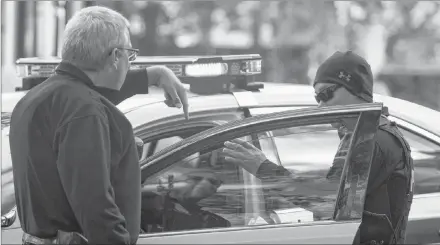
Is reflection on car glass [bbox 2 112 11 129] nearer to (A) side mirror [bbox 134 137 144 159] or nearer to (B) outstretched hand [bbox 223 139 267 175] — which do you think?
(A) side mirror [bbox 134 137 144 159]

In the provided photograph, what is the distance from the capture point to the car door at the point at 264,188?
8.16 feet

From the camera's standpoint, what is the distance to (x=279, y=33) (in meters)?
6.61

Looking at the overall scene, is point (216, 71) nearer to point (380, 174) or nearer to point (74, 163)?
point (380, 174)

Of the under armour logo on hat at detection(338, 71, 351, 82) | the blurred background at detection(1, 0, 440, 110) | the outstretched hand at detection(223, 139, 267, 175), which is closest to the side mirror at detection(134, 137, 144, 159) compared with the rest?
the outstretched hand at detection(223, 139, 267, 175)

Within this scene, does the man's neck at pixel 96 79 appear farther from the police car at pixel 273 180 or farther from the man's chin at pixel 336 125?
the man's chin at pixel 336 125

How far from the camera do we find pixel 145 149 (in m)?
3.06

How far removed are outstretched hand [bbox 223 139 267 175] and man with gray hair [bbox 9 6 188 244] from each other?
45cm

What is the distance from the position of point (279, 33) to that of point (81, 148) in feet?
15.5

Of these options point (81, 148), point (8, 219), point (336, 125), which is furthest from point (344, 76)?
point (8, 219)

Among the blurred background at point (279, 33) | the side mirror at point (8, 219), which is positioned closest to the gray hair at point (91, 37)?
the side mirror at point (8, 219)

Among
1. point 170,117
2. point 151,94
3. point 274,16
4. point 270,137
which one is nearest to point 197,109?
point 170,117

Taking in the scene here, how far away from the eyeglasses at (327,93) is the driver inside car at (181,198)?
0.61 m

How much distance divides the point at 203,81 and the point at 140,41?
8.79ft

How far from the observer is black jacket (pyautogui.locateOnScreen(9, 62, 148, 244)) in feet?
6.68
